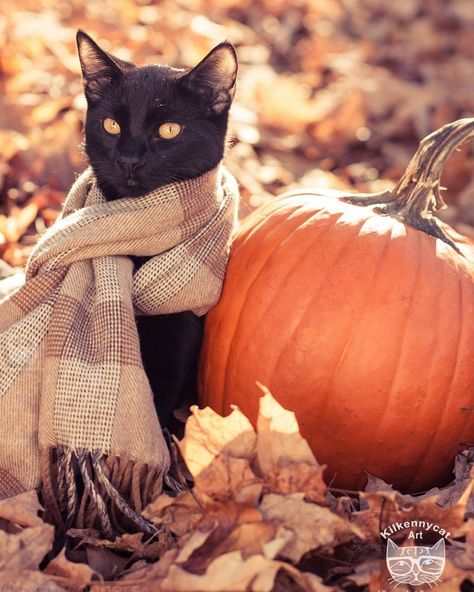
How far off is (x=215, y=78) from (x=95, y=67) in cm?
32

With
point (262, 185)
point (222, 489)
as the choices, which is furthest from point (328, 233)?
point (262, 185)

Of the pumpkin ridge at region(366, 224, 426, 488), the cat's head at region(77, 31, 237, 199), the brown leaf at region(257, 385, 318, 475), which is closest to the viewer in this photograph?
the brown leaf at region(257, 385, 318, 475)

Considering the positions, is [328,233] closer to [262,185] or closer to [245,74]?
[262,185]

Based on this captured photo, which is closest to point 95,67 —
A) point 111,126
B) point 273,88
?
point 111,126

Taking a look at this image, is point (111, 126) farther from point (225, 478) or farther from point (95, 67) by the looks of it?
point (225, 478)

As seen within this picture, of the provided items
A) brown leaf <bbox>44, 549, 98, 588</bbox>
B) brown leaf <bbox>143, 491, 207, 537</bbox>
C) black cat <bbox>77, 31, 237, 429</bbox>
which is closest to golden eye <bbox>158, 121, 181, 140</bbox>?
black cat <bbox>77, 31, 237, 429</bbox>

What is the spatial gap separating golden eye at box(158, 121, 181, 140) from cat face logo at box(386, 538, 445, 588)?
3.57 feet

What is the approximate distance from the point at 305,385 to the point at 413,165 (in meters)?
0.64

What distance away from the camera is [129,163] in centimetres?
189

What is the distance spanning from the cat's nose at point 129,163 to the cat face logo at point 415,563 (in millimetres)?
1032

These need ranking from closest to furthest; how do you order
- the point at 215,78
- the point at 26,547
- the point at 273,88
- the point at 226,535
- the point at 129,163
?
the point at 226,535
the point at 26,547
the point at 129,163
the point at 215,78
the point at 273,88

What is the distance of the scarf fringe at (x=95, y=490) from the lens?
1.67 meters

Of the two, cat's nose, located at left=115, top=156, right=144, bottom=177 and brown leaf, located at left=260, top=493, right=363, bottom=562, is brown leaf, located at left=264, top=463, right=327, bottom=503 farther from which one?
cat's nose, located at left=115, top=156, right=144, bottom=177

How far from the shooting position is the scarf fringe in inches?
65.7
